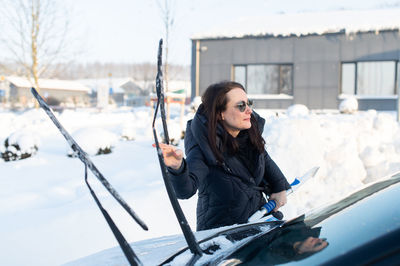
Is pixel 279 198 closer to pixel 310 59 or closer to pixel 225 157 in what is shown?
pixel 225 157

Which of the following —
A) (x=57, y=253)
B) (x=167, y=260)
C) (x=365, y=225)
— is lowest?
(x=57, y=253)

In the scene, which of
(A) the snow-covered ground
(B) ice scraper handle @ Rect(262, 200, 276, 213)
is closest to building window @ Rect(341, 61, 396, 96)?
(A) the snow-covered ground

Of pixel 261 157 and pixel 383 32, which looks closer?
pixel 261 157

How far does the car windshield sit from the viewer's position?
1.27m

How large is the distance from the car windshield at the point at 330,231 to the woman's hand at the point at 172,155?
46 centimetres

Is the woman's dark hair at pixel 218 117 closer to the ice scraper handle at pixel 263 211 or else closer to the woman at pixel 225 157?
the woman at pixel 225 157

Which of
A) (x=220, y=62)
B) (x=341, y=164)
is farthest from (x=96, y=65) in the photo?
(x=341, y=164)

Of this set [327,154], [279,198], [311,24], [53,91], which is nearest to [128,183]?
[327,154]

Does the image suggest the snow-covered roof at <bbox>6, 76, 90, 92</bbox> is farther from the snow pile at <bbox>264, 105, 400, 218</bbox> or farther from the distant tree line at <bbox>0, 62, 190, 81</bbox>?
the snow pile at <bbox>264, 105, 400, 218</bbox>

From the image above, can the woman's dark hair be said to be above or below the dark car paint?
above

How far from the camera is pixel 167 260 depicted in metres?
1.63

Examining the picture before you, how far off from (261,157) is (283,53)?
1653 centimetres

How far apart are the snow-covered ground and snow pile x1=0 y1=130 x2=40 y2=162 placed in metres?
0.19

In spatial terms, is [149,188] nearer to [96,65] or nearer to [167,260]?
Answer: [167,260]
